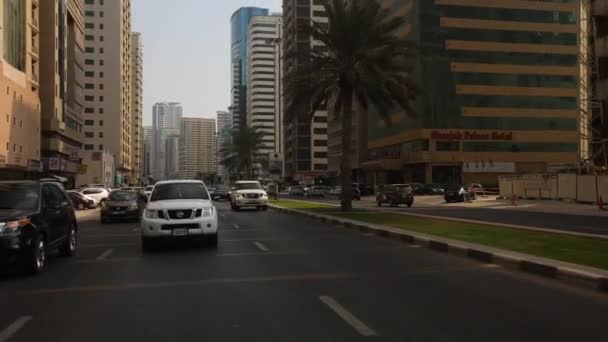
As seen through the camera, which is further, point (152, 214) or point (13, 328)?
point (152, 214)

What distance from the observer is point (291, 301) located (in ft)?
26.4

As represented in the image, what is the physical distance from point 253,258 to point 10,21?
48897 mm

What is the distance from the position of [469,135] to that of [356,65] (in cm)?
5265

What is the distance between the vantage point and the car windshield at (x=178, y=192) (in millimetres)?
15297

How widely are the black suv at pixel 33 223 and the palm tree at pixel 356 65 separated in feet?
62.3

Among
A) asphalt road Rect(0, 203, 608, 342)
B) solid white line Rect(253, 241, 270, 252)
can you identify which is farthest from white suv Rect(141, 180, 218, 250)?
solid white line Rect(253, 241, 270, 252)

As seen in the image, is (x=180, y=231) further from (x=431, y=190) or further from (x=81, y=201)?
(x=431, y=190)

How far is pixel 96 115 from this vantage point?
132 m

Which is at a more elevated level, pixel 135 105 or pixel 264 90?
pixel 264 90

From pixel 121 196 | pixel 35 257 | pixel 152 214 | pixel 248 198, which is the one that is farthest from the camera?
pixel 248 198

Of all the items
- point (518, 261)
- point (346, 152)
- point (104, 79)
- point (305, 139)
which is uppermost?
point (104, 79)

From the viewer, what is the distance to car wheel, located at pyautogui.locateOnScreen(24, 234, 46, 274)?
414 inches

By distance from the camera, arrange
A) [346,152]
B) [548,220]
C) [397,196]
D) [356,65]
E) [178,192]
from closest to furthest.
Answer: [178,192]
[548,220]
[356,65]
[346,152]
[397,196]

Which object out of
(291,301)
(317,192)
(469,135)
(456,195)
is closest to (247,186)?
(456,195)
